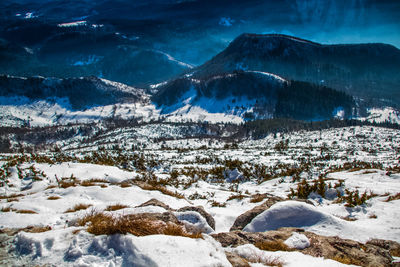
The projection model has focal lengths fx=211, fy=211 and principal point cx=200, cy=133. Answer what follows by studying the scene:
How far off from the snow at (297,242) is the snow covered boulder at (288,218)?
1.90m

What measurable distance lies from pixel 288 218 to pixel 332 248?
221 centimetres

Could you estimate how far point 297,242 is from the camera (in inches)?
175

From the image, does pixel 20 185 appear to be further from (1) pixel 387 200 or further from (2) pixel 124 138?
(2) pixel 124 138

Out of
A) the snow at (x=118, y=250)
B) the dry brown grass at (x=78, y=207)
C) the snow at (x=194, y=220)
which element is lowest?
the dry brown grass at (x=78, y=207)

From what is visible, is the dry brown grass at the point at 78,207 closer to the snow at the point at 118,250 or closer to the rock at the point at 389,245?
the snow at the point at 118,250

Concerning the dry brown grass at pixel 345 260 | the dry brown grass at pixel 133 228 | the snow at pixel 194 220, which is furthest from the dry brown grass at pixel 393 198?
the dry brown grass at pixel 133 228

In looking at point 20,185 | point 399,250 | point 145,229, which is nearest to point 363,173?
point 399,250

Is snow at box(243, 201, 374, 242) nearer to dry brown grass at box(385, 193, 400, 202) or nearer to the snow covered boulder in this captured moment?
the snow covered boulder

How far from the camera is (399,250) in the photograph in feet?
16.4

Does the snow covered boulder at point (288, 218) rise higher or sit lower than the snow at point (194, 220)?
lower

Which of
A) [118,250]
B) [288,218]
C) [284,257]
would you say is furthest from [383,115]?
[118,250]

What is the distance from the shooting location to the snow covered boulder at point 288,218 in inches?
254

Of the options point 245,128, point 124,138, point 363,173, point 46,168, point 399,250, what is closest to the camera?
point 399,250

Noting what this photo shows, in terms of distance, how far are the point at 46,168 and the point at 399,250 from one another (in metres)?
19.7
